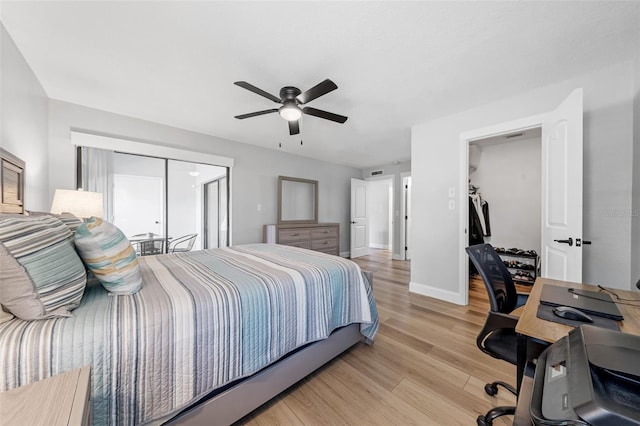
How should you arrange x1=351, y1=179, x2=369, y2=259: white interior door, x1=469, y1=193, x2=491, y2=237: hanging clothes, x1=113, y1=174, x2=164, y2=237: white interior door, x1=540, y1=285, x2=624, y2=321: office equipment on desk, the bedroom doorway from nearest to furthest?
x1=540, y1=285, x2=624, y2=321: office equipment on desk < x1=113, y1=174, x2=164, y2=237: white interior door < x1=469, y1=193, x2=491, y2=237: hanging clothes < x1=351, y1=179, x2=369, y2=259: white interior door < the bedroom doorway

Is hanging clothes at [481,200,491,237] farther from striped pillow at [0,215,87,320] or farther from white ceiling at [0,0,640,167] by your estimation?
striped pillow at [0,215,87,320]

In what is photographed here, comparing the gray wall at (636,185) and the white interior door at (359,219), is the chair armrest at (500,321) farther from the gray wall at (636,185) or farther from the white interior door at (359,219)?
the white interior door at (359,219)

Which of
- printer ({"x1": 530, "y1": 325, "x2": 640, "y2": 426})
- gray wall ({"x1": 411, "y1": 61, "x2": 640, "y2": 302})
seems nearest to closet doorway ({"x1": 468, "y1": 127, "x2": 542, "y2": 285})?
gray wall ({"x1": 411, "y1": 61, "x2": 640, "y2": 302})

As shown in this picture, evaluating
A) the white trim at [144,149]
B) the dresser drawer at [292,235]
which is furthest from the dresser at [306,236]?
the white trim at [144,149]

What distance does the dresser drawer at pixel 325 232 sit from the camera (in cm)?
488

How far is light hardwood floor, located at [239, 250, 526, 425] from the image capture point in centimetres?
134

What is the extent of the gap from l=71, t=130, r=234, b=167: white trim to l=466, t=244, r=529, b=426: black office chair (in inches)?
145

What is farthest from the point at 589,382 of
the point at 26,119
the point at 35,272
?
the point at 26,119

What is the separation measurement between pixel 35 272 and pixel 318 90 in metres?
1.94

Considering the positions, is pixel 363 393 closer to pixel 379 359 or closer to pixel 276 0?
pixel 379 359

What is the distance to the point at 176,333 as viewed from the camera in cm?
103

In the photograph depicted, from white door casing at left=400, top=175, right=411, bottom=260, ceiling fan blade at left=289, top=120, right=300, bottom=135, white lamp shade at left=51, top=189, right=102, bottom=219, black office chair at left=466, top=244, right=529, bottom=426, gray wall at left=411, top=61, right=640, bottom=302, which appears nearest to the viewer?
black office chair at left=466, top=244, right=529, bottom=426

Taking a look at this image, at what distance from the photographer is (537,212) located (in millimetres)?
3779

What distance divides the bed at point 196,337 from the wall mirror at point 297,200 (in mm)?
2932
